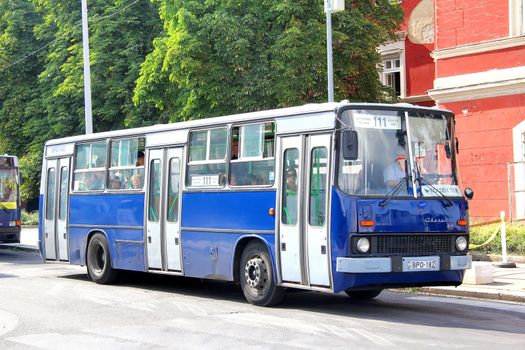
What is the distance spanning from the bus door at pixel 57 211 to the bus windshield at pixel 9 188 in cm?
695

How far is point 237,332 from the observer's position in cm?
1074

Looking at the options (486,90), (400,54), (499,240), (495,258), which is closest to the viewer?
(495,258)

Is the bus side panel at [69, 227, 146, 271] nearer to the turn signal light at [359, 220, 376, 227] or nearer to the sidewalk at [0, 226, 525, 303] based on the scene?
the sidewalk at [0, 226, 525, 303]

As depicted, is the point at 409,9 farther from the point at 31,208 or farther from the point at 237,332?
the point at 237,332

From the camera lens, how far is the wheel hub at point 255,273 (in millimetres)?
13180

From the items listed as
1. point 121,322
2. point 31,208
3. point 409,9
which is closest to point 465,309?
point 121,322

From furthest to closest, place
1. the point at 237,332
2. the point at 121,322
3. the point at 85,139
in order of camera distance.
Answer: the point at 85,139 < the point at 121,322 < the point at 237,332

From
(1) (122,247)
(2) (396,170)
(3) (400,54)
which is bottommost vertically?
(1) (122,247)

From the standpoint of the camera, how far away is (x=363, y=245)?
1179 centimetres

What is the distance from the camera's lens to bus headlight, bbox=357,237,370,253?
1177cm

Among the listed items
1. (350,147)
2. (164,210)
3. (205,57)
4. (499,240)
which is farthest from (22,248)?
(350,147)

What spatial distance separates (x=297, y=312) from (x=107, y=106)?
25908mm

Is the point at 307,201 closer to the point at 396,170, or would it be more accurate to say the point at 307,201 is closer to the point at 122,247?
the point at 396,170

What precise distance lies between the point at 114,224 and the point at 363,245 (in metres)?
6.59
